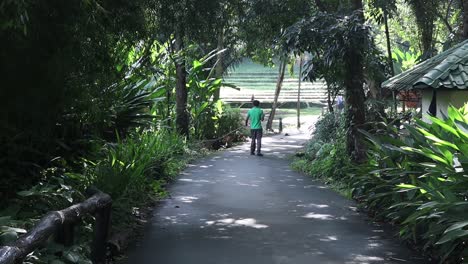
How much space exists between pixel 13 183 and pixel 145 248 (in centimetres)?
191

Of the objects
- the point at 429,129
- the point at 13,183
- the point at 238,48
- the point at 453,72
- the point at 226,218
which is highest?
the point at 238,48

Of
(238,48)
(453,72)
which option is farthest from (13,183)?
(238,48)

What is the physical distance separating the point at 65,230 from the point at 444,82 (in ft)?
21.2

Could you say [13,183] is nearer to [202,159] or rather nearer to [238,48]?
[202,159]

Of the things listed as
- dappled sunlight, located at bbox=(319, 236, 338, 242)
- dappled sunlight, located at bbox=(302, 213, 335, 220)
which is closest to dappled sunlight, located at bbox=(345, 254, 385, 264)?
dappled sunlight, located at bbox=(319, 236, 338, 242)

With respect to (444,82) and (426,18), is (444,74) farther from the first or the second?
(426,18)

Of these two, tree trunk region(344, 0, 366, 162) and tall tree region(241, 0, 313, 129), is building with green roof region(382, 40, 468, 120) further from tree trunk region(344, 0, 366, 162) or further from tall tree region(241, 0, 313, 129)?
tall tree region(241, 0, 313, 129)

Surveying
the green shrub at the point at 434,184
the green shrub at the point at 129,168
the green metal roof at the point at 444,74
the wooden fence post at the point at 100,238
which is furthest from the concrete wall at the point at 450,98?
the wooden fence post at the point at 100,238

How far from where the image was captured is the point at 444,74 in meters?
9.91

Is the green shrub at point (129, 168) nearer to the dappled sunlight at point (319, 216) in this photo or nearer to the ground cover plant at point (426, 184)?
the dappled sunlight at point (319, 216)

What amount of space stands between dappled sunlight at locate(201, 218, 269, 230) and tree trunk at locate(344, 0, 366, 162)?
4814mm

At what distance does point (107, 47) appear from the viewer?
26.8 feet

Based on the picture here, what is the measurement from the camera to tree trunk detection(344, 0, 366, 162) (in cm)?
1370

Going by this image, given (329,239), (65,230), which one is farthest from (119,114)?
(65,230)
